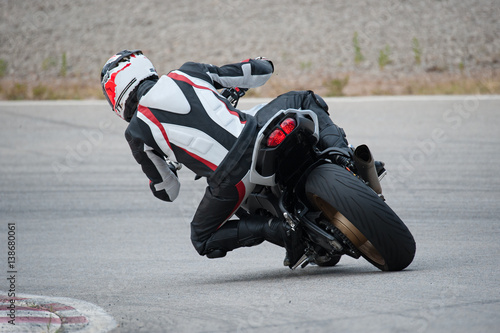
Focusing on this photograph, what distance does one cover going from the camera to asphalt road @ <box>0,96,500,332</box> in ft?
12.6

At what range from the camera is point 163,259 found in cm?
619

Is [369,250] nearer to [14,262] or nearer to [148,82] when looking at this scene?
[148,82]

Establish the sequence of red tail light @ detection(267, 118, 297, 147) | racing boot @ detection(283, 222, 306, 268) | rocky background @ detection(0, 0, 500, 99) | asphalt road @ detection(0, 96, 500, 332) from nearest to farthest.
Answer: asphalt road @ detection(0, 96, 500, 332)
red tail light @ detection(267, 118, 297, 147)
racing boot @ detection(283, 222, 306, 268)
rocky background @ detection(0, 0, 500, 99)

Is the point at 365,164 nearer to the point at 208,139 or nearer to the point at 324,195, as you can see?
the point at 324,195

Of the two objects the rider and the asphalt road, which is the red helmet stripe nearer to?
the rider

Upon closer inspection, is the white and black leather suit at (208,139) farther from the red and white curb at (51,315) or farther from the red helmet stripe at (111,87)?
the red and white curb at (51,315)

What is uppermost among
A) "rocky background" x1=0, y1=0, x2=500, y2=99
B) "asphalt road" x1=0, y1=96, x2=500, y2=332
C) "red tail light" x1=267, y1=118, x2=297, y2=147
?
"red tail light" x1=267, y1=118, x2=297, y2=147

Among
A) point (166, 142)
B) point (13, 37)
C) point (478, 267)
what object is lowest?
point (13, 37)

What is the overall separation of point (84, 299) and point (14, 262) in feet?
5.61

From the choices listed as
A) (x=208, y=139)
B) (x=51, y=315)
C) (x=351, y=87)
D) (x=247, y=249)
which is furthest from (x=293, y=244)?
(x=351, y=87)

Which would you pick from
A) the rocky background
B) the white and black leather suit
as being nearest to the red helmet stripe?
the white and black leather suit

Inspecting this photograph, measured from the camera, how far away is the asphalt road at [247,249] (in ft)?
12.6

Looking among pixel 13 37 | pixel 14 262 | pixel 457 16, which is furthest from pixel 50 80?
pixel 14 262

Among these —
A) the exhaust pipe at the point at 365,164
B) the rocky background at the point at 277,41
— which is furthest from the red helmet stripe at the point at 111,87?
the rocky background at the point at 277,41
